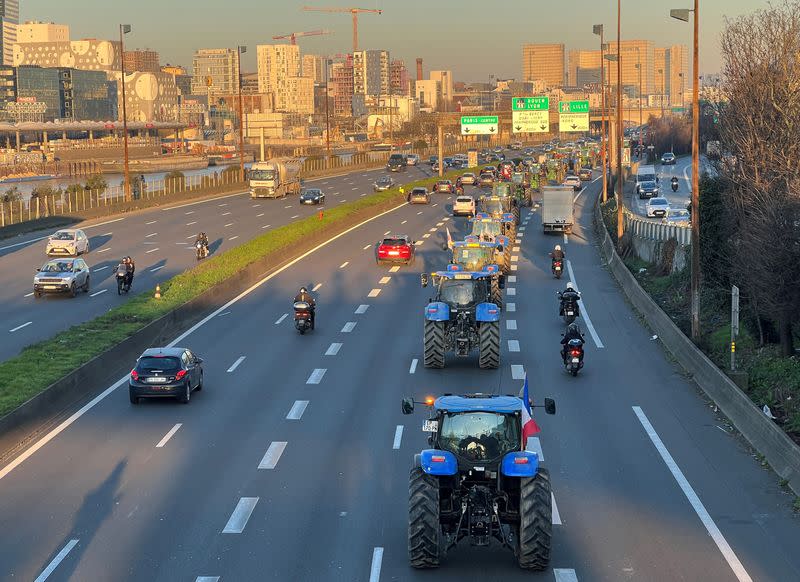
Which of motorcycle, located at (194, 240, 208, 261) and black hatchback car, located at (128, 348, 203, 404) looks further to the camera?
motorcycle, located at (194, 240, 208, 261)

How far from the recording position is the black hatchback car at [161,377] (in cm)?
2941

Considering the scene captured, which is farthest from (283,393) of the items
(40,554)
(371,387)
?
(40,554)

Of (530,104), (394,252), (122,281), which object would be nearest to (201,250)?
(394,252)

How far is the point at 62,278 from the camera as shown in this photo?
4919 cm

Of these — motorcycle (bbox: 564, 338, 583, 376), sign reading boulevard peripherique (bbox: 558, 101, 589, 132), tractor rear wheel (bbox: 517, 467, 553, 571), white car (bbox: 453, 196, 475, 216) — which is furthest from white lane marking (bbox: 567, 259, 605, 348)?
sign reading boulevard peripherique (bbox: 558, 101, 589, 132)

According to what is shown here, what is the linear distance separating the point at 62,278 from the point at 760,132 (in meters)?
27.0

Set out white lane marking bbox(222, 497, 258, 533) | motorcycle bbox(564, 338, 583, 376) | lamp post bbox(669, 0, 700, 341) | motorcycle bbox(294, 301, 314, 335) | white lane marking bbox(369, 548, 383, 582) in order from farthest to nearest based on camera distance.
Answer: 1. motorcycle bbox(294, 301, 314, 335)
2. lamp post bbox(669, 0, 700, 341)
3. motorcycle bbox(564, 338, 583, 376)
4. white lane marking bbox(222, 497, 258, 533)
5. white lane marking bbox(369, 548, 383, 582)

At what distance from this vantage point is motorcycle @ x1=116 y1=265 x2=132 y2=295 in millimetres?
49688

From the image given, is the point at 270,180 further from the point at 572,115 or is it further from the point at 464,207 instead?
the point at 572,115

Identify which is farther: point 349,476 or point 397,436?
point 397,436

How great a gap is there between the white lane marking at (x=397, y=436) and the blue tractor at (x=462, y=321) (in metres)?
5.97

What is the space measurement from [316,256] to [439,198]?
42.8 meters

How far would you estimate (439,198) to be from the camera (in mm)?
106562

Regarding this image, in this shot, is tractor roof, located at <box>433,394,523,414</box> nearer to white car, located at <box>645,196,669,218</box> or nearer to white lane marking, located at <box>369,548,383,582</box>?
white lane marking, located at <box>369,548,383,582</box>
